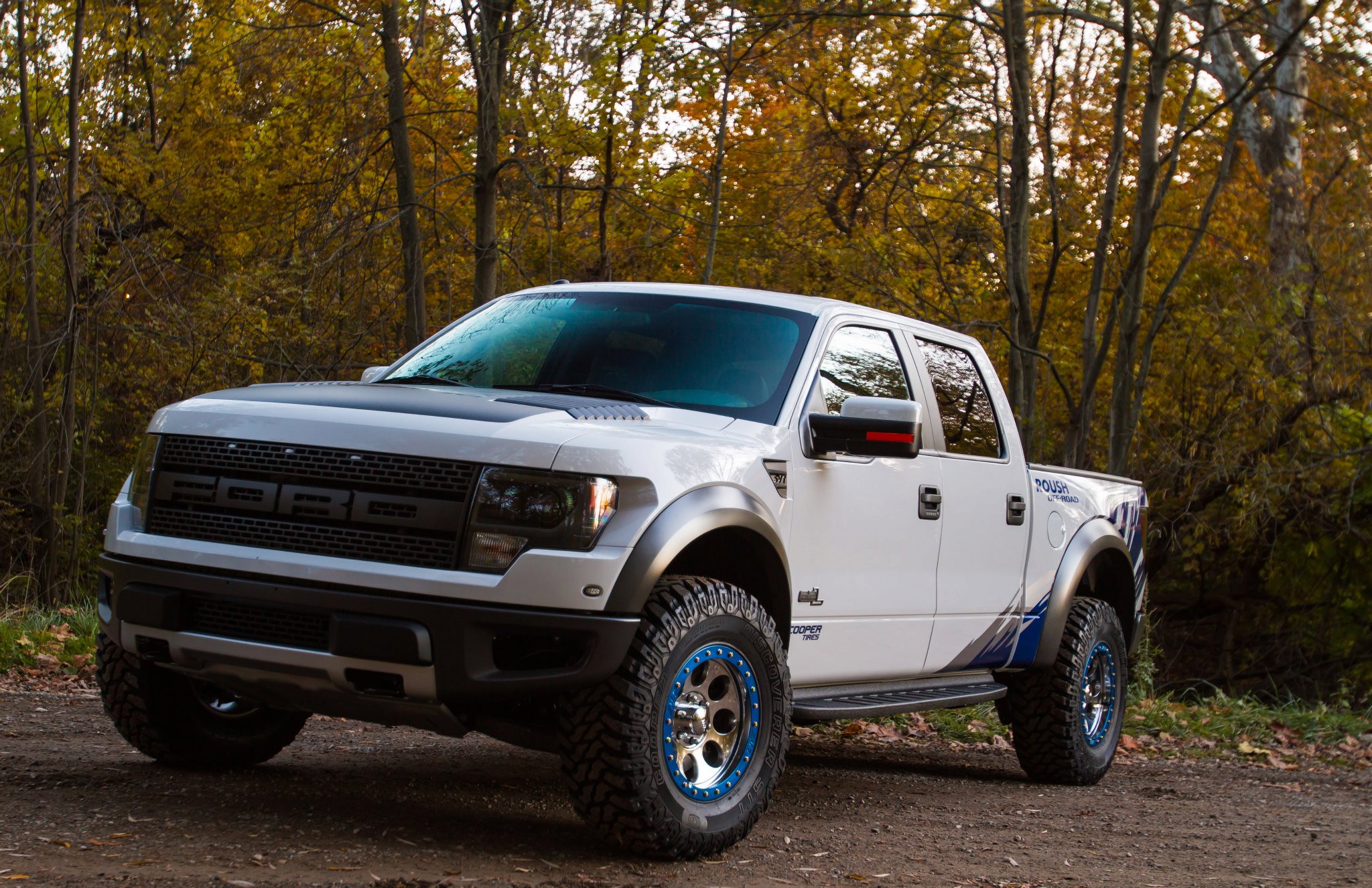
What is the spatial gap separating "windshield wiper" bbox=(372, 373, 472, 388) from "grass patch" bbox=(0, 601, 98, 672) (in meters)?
4.08

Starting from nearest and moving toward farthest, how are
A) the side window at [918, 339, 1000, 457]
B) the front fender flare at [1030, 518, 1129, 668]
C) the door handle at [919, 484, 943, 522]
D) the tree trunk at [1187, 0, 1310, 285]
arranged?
1. the door handle at [919, 484, 943, 522]
2. the side window at [918, 339, 1000, 457]
3. the front fender flare at [1030, 518, 1129, 668]
4. the tree trunk at [1187, 0, 1310, 285]

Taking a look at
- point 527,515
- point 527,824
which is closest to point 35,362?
point 527,824

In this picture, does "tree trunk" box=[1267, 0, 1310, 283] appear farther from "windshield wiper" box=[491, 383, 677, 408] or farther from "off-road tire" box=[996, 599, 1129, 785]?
"windshield wiper" box=[491, 383, 677, 408]

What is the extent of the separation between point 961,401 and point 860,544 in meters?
1.41

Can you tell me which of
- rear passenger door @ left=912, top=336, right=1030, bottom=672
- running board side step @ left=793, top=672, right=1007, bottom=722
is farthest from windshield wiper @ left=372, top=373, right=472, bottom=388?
rear passenger door @ left=912, top=336, right=1030, bottom=672

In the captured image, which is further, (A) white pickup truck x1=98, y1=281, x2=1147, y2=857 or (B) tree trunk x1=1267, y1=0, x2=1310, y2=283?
(B) tree trunk x1=1267, y1=0, x2=1310, y2=283

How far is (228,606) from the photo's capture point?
4.36m

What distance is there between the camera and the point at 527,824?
4.89 meters

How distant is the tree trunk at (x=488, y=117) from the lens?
41.2ft

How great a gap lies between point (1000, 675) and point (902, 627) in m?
1.46

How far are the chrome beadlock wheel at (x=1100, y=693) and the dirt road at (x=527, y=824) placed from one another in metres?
0.28

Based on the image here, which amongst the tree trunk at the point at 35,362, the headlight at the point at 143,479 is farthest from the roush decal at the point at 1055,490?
the tree trunk at the point at 35,362

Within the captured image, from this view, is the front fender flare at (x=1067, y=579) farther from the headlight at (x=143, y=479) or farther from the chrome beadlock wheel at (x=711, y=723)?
the headlight at (x=143, y=479)

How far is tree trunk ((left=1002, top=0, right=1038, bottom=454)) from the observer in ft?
45.4
